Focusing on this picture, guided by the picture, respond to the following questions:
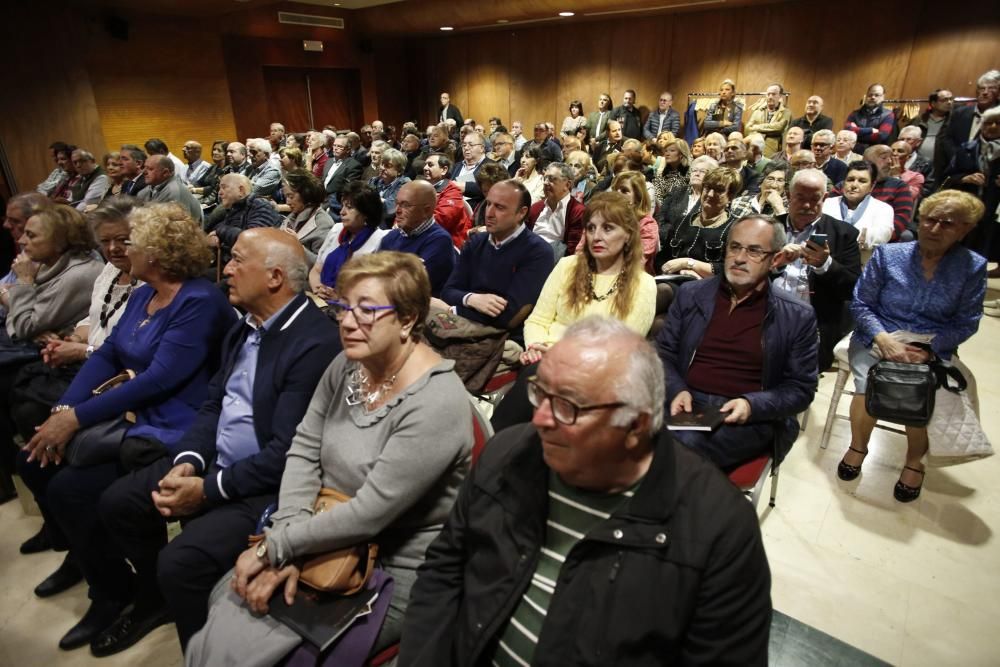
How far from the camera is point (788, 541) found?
2.22 m

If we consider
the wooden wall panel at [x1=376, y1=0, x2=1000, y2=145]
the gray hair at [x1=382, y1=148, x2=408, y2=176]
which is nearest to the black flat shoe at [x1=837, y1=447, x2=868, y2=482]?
the gray hair at [x1=382, y1=148, x2=408, y2=176]

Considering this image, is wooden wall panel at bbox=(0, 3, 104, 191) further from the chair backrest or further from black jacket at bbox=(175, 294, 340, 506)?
the chair backrest

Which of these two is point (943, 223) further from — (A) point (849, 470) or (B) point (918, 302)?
(A) point (849, 470)

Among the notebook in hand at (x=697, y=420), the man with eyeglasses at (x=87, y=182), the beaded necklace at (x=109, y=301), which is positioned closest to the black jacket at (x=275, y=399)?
the beaded necklace at (x=109, y=301)

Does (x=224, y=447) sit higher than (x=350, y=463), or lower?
lower

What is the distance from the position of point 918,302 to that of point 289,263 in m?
2.60

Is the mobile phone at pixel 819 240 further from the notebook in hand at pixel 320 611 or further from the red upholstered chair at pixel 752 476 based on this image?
the notebook in hand at pixel 320 611

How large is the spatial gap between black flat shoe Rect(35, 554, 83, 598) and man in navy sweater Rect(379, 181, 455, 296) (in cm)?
196

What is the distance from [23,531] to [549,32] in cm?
1169

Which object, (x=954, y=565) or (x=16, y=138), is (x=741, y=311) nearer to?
(x=954, y=565)

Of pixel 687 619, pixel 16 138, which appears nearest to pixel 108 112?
pixel 16 138

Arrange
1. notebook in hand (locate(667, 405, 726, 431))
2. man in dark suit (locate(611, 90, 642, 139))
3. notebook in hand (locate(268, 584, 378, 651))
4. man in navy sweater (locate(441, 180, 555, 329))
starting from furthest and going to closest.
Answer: man in dark suit (locate(611, 90, 642, 139)) → man in navy sweater (locate(441, 180, 555, 329)) → notebook in hand (locate(667, 405, 726, 431)) → notebook in hand (locate(268, 584, 378, 651))

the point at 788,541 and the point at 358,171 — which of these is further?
the point at 358,171

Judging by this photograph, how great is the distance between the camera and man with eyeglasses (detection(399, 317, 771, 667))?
96 centimetres
